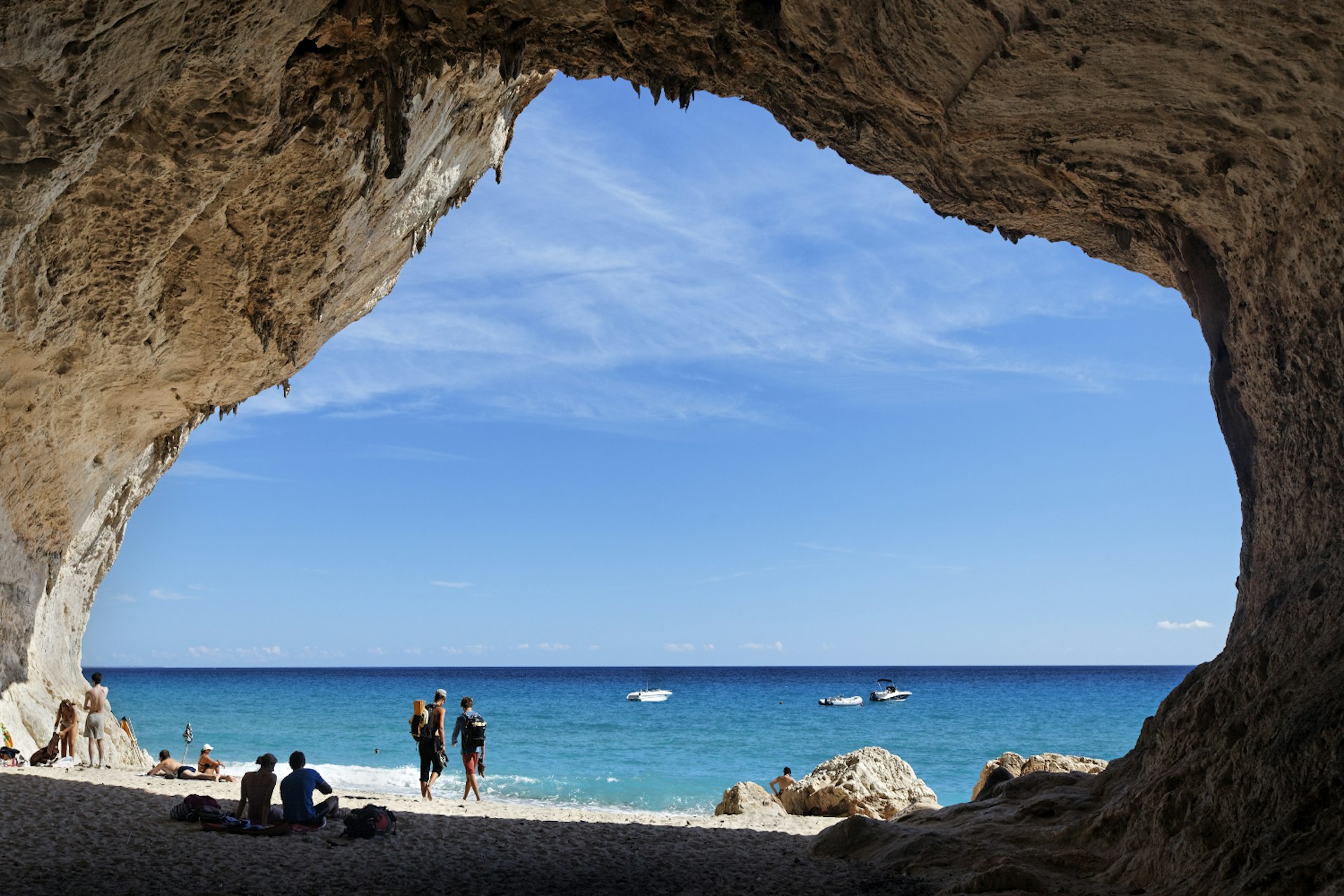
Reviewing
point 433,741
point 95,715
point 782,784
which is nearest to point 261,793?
point 433,741

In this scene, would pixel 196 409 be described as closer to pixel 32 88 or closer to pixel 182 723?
pixel 32 88

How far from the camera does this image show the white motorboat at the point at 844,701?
177ft

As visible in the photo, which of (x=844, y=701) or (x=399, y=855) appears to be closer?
(x=399, y=855)

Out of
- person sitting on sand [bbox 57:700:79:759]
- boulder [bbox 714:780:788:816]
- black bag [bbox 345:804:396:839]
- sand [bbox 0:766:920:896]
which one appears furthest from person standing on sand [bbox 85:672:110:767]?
boulder [bbox 714:780:788:816]

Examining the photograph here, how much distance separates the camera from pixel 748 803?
13.9m

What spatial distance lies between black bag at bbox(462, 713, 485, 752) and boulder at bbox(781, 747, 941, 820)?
199 inches

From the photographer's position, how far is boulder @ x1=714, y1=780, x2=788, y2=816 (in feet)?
45.0

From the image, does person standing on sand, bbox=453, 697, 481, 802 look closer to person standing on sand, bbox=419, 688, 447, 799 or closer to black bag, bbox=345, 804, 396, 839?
person standing on sand, bbox=419, 688, 447, 799

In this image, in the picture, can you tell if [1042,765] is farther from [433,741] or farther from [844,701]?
[844,701]

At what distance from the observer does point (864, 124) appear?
26.3ft

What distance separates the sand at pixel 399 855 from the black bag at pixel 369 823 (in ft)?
0.33

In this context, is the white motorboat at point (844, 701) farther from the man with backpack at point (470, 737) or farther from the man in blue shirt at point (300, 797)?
the man in blue shirt at point (300, 797)

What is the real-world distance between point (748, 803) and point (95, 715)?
10.4 m

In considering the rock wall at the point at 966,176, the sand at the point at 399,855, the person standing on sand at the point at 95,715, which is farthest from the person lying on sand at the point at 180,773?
the rock wall at the point at 966,176
